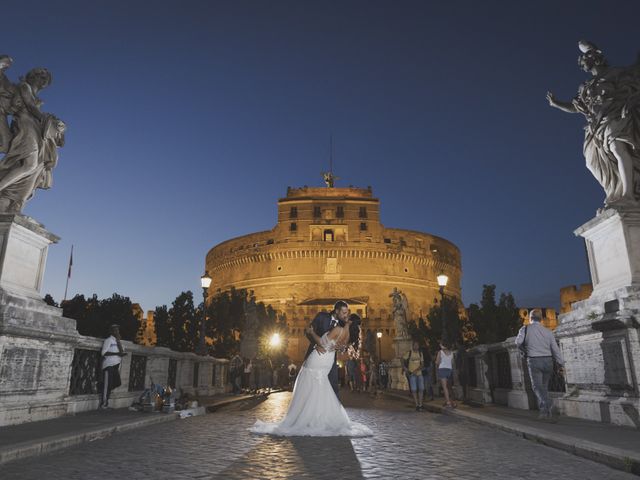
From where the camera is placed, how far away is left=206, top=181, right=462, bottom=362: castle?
Answer: 2665 inches

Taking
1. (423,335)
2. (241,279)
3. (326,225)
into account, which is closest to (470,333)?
(423,335)

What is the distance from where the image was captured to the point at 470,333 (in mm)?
44406

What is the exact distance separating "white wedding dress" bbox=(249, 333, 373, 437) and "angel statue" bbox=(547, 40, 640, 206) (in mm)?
4681

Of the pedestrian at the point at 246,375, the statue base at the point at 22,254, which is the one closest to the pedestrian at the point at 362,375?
the pedestrian at the point at 246,375

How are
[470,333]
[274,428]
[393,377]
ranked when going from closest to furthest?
1. [274,428]
2. [393,377]
3. [470,333]

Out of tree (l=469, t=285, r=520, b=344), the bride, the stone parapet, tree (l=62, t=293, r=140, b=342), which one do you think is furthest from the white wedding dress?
tree (l=62, t=293, r=140, b=342)

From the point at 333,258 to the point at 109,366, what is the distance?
60206mm

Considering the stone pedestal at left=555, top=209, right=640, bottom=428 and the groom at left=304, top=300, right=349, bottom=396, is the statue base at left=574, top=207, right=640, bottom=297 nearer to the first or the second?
the stone pedestal at left=555, top=209, right=640, bottom=428

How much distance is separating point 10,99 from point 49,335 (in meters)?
3.66

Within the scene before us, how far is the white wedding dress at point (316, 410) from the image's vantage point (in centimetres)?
630

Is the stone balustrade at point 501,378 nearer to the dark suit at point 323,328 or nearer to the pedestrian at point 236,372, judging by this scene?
the dark suit at point 323,328

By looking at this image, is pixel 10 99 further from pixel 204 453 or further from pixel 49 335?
pixel 204 453

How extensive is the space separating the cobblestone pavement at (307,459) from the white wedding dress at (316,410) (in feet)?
0.97

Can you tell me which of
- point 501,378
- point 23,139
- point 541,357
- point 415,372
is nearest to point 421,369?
point 415,372
